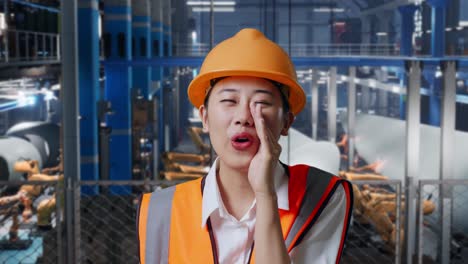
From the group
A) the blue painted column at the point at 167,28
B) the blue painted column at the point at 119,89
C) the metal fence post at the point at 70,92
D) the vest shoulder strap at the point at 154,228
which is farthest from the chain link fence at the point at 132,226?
the blue painted column at the point at 167,28

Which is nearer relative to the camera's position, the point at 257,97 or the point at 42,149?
the point at 257,97

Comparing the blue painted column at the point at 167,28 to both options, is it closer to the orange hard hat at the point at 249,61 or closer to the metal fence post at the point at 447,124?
the metal fence post at the point at 447,124

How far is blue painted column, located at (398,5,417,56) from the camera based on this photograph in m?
14.1

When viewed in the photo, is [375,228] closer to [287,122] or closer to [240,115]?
[287,122]

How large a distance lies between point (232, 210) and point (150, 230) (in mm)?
153

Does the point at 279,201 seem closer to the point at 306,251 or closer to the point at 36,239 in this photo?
the point at 306,251

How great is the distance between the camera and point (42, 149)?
11.6m

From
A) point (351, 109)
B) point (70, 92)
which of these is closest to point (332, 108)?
point (351, 109)

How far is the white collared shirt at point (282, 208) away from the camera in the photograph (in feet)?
3.50

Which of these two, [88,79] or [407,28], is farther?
[407,28]

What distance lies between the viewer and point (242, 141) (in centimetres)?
104

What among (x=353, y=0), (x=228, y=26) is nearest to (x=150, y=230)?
(x=353, y=0)

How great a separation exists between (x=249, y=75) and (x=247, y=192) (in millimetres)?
213

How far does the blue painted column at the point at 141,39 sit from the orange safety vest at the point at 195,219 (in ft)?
34.4
